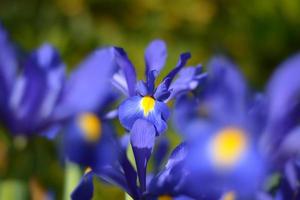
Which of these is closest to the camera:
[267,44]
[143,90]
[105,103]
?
[143,90]

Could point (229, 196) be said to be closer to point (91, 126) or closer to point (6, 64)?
point (91, 126)

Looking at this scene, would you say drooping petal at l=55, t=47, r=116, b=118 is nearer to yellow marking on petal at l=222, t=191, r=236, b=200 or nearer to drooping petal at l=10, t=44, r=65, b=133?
drooping petal at l=10, t=44, r=65, b=133

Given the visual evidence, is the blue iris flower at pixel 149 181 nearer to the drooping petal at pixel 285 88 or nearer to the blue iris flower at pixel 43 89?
the drooping petal at pixel 285 88

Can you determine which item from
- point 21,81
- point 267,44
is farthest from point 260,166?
point 267,44

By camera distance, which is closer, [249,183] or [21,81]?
[249,183]

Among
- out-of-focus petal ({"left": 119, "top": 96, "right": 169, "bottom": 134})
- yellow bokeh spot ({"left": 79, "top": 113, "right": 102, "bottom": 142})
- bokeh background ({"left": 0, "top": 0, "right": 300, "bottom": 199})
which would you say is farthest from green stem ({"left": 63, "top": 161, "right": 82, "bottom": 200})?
bokeh background ({"left": 0, "top": 0, "right": 300, "bottom": 199})

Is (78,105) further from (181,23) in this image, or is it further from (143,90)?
(181,23)
